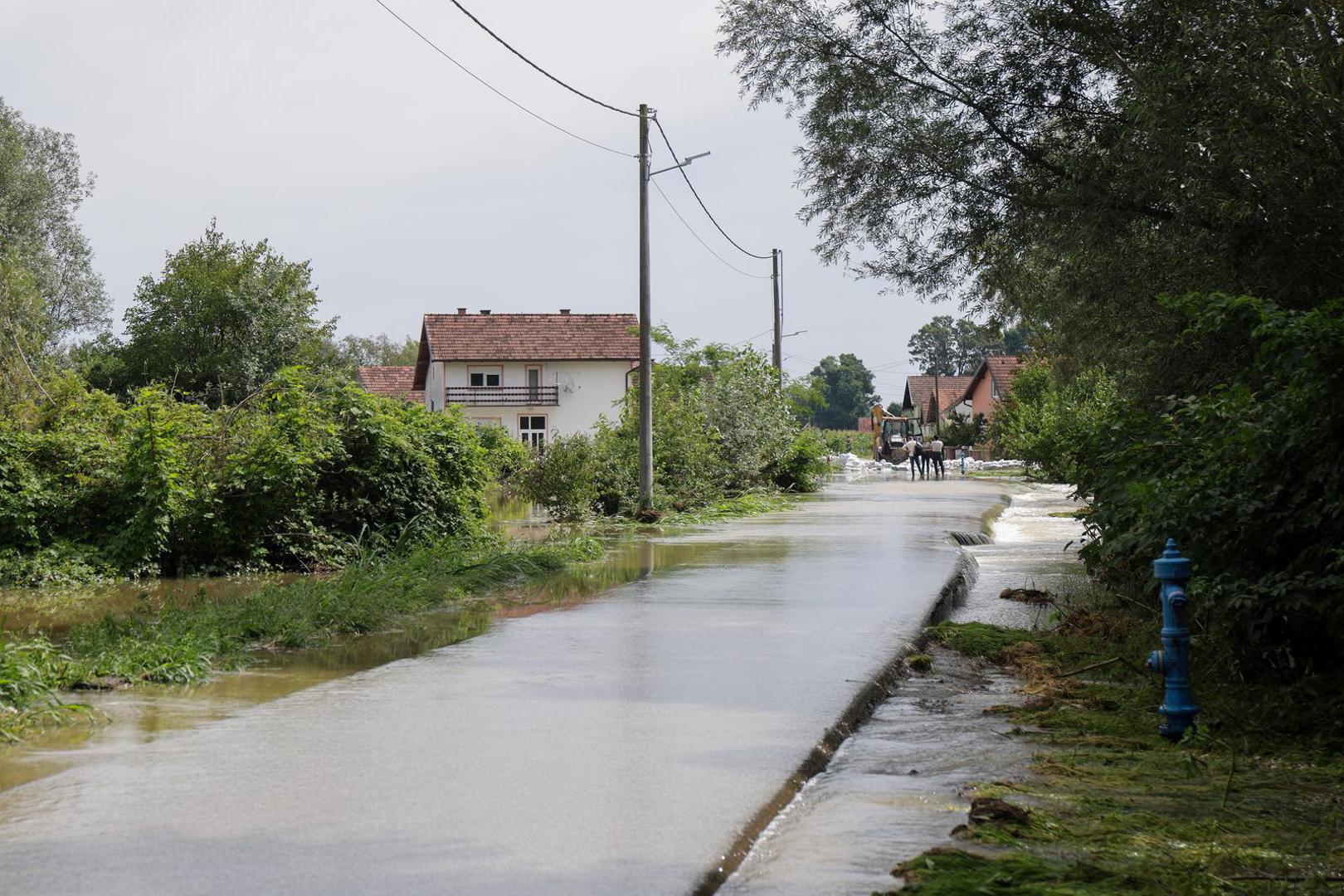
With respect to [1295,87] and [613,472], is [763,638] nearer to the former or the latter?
[1295,87]

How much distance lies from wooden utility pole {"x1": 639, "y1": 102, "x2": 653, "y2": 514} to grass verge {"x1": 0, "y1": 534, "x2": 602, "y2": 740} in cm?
927

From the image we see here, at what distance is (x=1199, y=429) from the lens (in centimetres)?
797

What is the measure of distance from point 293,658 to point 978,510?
63.0ft

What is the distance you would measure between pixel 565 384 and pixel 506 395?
3.12 m

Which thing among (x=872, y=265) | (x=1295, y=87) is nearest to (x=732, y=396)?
(x=872, y=265)

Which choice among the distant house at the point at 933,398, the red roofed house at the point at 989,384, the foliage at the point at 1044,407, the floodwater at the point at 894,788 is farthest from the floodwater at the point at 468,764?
the distant house at the point at 933,398

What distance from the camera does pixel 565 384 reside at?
223ft

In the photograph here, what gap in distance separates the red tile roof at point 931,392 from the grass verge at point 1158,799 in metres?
94.9

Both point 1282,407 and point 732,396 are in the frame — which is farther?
point 732,396

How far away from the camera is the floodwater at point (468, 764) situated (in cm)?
417

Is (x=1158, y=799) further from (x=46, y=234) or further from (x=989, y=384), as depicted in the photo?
(x=989, y=384)

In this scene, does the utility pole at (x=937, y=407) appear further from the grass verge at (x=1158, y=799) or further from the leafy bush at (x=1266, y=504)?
the grass verge at (x=1158, y=799)

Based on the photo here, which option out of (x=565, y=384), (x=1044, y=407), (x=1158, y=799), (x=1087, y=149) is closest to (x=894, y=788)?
(x=1158, y=799)

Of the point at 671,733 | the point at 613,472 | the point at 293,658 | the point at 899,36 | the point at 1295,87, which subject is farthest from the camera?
the point at 613,472
